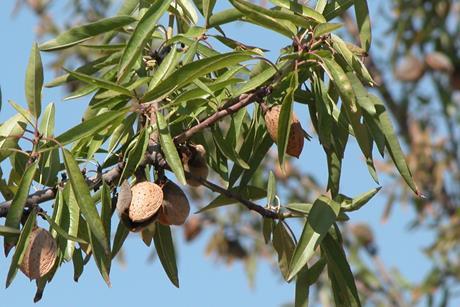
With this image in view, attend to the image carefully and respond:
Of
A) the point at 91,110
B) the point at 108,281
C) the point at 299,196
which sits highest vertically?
the point at 299,196

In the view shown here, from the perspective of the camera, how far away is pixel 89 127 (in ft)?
5.16

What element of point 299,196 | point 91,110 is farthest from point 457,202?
point 91,110

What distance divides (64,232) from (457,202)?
153 inches

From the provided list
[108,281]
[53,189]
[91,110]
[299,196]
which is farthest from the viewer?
[299,196]

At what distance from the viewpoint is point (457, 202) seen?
17.1ft

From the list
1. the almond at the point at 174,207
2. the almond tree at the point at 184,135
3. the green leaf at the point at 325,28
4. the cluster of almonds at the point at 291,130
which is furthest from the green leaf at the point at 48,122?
the green leaf at the point at 325,28

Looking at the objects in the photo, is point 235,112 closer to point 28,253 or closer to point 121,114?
point 121,114

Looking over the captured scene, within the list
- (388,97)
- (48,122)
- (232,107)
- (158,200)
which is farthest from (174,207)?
(388,97)

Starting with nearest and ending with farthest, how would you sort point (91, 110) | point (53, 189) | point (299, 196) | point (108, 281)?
point (108, 281) < point (53, 189) < point (91, 110) < point (299, 196)

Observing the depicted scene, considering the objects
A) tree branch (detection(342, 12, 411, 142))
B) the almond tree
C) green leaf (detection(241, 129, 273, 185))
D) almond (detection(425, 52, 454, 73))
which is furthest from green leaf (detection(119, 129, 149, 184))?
almond (detection(425, 52, 454, 73))

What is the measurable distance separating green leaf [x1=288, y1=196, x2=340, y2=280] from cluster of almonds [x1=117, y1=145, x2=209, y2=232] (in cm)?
16

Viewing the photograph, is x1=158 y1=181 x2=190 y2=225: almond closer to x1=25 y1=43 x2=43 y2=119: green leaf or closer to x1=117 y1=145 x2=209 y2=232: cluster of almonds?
x1=117 y1=145 x2=209 y2=232: cluster of almonds

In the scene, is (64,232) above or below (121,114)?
below

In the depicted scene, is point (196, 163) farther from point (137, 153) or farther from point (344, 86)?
point (344, 86)
